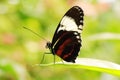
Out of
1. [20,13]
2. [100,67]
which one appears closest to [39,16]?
[20,13]

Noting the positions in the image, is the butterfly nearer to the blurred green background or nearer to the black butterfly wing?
the black butterfly wing

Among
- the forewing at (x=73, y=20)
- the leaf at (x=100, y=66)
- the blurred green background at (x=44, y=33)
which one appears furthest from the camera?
the blurred green background at (x=44, y=33)

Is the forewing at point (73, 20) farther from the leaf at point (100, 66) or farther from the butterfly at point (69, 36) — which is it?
the leaf at point (100, 66)

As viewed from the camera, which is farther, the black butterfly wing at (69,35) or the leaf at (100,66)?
the black butterfly wing at (69,35)

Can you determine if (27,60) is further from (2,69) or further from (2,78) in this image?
(2,69)

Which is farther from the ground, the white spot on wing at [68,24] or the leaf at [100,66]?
the white spot on wing at [68,24]

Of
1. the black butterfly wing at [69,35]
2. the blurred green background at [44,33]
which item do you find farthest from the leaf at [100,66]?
the blurred green background at [44,33]
